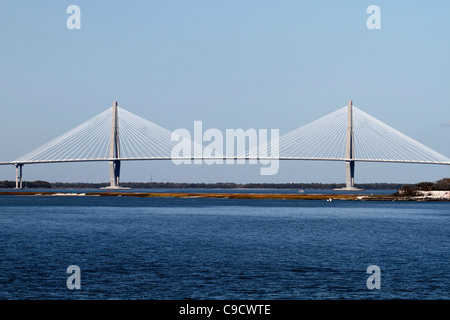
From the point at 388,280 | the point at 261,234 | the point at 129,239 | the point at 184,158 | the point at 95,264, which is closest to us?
the point at 388,280

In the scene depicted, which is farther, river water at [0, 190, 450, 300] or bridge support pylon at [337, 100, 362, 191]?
bridge support pylon at [337, 100, 362, 191]

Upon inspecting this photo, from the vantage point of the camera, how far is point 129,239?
43156 millimetres

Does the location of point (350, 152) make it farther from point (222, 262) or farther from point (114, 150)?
point (222, 262)

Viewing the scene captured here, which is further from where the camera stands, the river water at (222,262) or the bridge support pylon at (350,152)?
the bridge support pylon at (350,152)

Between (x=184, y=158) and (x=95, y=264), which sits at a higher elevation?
(x=184, y=158)

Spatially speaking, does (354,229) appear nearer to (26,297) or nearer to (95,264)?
(95,264)

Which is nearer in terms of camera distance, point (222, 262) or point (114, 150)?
point (222, 262)

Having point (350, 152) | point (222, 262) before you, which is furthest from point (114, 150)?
point (222, 262)

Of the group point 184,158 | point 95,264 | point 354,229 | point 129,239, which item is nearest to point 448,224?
point 354,229

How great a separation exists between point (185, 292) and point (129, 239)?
20245 mm

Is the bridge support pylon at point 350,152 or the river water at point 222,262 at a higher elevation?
the bridge support pylon at point 350,152

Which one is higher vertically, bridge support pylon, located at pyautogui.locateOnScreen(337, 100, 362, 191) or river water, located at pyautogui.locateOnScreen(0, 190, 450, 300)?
bridge support pylon, located at pyautogui.locateOnScreen(337, 100, 362, 191)

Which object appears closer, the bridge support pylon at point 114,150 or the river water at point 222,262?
the river water at point 222,262

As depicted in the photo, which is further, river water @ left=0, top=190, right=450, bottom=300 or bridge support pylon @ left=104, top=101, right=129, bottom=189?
bridge support pylon @ left=104, top=101, right=129, bottom=189
